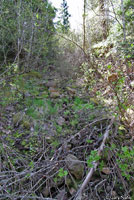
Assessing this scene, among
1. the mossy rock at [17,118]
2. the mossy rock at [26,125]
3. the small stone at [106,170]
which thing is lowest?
the small stone at [106,170]

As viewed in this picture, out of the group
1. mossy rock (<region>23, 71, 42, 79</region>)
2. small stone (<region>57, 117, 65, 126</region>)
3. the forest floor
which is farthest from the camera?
mossy rock (<region>23, 71, 42, 79</region>)

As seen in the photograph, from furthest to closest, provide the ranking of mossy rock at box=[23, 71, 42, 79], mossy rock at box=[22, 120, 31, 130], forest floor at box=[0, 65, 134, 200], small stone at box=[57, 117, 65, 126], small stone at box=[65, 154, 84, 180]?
1. mossy rock at box=[23, 71, 42, 79]
2. small stone at box=[57, 117, 65, 126]
3. mossy rock at box=[22, 120, 31, 130]
4. small stone at box=[65, 154, 84, 180]
5. forest floor at box=[0, 65, 134, 200]

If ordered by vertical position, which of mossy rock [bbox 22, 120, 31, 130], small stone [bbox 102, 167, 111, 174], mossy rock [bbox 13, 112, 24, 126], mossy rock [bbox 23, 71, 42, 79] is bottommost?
small stone [bbox 102, 167, 111, 174]

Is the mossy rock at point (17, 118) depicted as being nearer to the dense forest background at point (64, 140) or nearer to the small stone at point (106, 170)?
the dense forest background at point (64, 140)

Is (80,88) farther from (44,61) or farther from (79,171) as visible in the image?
(79,171)

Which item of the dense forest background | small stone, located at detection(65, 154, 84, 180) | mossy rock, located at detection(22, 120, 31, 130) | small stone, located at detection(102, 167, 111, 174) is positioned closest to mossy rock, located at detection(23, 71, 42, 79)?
the dense forest background

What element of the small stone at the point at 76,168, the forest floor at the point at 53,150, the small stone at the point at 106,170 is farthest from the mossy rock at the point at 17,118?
the small stone at the point at 106,170

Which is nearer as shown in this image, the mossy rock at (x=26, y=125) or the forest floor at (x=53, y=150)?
the forest floor at (x=53, y=150)

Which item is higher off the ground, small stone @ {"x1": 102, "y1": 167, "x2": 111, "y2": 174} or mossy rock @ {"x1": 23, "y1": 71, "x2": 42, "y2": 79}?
mossy rock @ {"x1": 23, "y1": 71, "x2": 42, "y2": 79}

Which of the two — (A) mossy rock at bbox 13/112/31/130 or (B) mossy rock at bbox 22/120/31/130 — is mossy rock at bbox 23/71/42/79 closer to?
(A) mossy rock at bbox 13/112/31/130

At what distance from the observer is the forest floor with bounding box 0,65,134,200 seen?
4.93 feet

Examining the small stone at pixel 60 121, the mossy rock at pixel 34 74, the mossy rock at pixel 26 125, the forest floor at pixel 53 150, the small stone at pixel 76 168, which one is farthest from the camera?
the mossy rock at pixel 34 74

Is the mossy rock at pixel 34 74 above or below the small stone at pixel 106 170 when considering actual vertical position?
above

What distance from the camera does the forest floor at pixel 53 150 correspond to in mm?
1504
